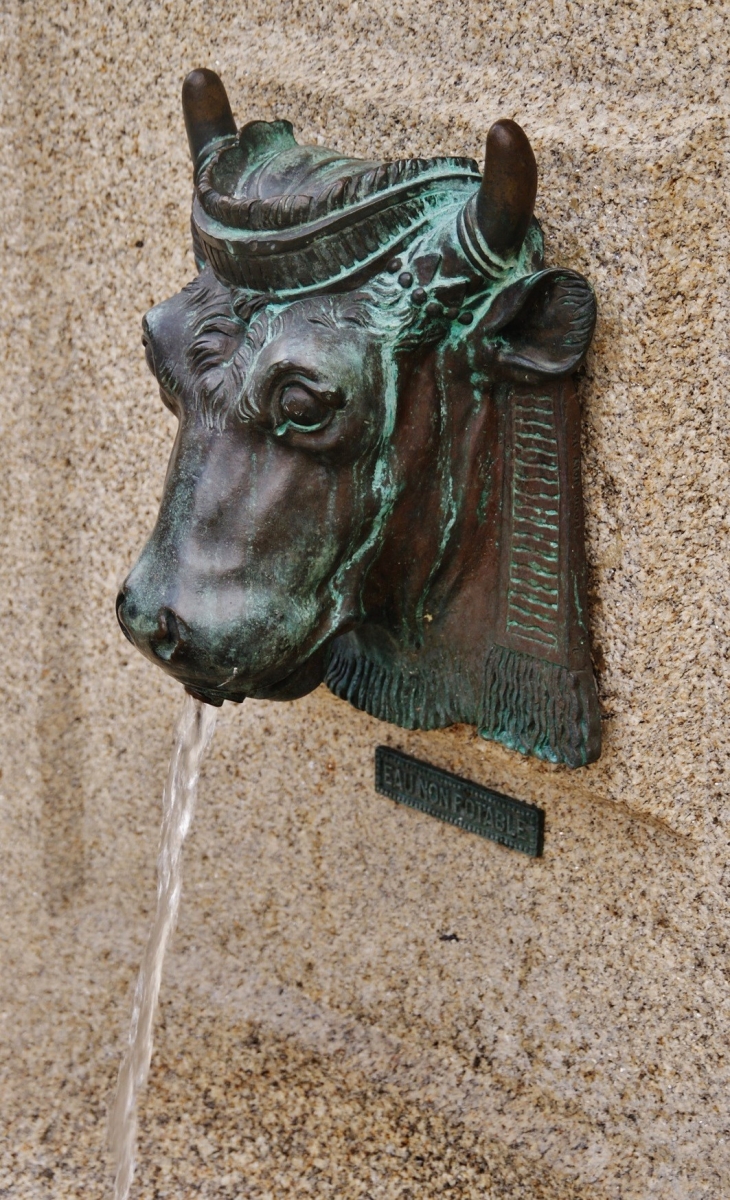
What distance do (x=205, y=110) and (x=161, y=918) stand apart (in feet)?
3.38

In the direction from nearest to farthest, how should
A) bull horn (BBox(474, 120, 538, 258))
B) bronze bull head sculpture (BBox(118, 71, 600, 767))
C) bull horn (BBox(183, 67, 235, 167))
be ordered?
bull horn (BBox(474, 120, 538, 258))
bronze bull head sculpture (BBox(118, 71, 600, 767))
bull horn (BBox(183, 67, 235, 167))

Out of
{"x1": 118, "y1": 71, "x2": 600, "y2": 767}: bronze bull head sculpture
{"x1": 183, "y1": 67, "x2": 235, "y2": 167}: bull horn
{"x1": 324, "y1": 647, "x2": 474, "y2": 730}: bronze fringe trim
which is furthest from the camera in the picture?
{"x1": 324, "y1": 647, "x2": 474, "y2": 730}: bronze fringe trim

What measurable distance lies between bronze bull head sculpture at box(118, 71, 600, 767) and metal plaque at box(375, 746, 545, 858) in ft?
0.62

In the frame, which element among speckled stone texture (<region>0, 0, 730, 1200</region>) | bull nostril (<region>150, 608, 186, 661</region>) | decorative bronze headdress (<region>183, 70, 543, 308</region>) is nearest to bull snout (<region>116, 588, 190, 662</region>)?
bull nostril (<region>150, 608, 186, 661</region>)

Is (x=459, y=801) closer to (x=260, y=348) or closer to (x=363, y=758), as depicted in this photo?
(x=363, y=758)

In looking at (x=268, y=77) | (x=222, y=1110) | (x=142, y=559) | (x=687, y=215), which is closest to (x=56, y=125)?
(x=268, y=77)

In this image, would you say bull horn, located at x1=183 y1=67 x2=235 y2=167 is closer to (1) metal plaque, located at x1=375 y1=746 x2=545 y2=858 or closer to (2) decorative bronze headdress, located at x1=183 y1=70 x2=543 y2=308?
(2) decorative bronze headdress, located at x1=183 y1=70 x2=543 y2=308

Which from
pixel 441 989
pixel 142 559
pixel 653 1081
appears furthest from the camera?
pixel 441 989

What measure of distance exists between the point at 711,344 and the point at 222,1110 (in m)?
1.12

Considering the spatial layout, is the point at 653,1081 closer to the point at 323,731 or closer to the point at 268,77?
the point at 323,731

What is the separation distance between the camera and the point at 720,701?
1371 mm

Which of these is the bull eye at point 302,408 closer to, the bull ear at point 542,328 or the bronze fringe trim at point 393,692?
the bull ear at point 542,328

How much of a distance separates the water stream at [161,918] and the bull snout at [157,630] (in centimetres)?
44

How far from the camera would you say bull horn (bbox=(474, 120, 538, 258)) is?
1126mm
